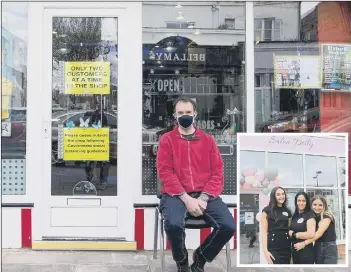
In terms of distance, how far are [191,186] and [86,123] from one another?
1.31 metres

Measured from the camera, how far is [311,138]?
171 inches

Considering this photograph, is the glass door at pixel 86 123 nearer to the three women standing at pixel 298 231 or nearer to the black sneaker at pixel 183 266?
the black sneaker at pixel 183 266

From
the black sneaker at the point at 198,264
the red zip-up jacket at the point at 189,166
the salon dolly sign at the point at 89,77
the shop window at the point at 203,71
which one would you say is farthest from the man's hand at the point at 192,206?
the salon dolly sign at the point at 89,77

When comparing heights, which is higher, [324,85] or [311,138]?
[324,85]

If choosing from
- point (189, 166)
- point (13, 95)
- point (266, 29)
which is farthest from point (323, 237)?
point (13, 95)

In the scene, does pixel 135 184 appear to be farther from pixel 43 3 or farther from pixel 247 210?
pixel 43 3

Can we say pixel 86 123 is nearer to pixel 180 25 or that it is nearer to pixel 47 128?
pixel 47 128

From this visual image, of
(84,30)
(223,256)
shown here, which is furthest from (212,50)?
(223,256)

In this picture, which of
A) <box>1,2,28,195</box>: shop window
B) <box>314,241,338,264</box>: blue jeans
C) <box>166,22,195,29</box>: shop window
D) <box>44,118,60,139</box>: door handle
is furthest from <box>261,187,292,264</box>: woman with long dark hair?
<box>1,2,28,195</box>: shop window

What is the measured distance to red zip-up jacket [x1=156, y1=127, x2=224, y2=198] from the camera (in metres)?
4.32

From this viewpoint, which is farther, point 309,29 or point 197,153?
point 309,29

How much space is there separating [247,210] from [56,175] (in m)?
1.83

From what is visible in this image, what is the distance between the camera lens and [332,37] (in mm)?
5320

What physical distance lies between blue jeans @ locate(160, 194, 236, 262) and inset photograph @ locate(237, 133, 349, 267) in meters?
0.19
